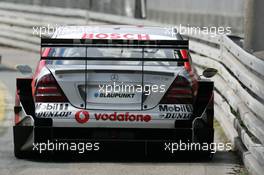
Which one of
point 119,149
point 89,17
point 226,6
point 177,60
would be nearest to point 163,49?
point 177,60

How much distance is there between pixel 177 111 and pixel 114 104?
2.14 ft

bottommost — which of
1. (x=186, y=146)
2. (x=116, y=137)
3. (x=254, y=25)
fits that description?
(x=186, y=146)

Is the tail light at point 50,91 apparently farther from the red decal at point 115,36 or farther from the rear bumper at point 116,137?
the red decal at point 115,36

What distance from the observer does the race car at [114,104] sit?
363 inches

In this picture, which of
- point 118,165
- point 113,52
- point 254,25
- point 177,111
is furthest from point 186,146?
point 254,25

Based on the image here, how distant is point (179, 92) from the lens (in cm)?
923

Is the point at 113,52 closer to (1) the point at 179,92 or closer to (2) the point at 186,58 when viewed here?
(2) the point at 186,58

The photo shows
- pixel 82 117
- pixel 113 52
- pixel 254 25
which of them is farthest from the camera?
pixel 254 25

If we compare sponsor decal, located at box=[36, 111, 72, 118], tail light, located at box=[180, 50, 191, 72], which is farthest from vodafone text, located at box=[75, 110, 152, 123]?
tail light, located at box=[180, 50, 191, 72]

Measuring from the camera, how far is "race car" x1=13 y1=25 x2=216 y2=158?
9.21 m

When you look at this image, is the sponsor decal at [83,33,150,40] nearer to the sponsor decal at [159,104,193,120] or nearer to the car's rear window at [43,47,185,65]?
the car's rear window at [43,47,185,65]

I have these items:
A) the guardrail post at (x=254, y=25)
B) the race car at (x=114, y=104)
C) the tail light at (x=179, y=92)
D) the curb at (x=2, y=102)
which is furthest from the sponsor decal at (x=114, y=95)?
the curb at (x=2, y=102)

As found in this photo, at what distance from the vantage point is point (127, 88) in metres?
9.23

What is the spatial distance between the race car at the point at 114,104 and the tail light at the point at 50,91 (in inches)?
0.4
